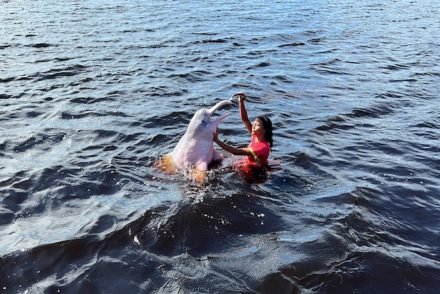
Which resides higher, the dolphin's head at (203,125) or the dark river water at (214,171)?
the dolphin's head at (203,125)

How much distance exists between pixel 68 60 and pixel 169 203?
9.66 m

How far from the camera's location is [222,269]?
5.44m

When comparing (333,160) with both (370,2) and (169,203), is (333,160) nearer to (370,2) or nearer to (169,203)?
(169,203)

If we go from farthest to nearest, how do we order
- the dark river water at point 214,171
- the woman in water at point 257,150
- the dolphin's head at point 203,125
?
the woman in water at point 257,150
the dolphin's head at point 203,125
the dark river water at point 214,171

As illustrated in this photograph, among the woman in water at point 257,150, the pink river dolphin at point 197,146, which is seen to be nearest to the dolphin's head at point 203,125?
the pink river dolphin at point 197,146

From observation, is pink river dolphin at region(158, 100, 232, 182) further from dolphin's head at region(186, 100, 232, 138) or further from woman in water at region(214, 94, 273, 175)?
woman in water at region(214, 94, 273, 175)

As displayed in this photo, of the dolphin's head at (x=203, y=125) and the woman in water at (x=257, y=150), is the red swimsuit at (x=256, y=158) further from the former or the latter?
the dolphin's head at (x=203, y=125)

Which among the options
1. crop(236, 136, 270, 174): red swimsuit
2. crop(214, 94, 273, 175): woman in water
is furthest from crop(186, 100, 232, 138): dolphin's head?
crop(236, 136, 270, 174): red swimsuit

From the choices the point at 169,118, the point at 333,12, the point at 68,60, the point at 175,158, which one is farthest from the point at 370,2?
the point at 175,158

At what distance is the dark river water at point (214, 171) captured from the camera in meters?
5.46

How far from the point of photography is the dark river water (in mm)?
5465

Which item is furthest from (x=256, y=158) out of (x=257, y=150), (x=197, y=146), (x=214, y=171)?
(x=197, y=146)

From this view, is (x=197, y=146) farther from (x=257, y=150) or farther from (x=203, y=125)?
(x=257, y=150)

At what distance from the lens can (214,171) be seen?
8.08 metres
